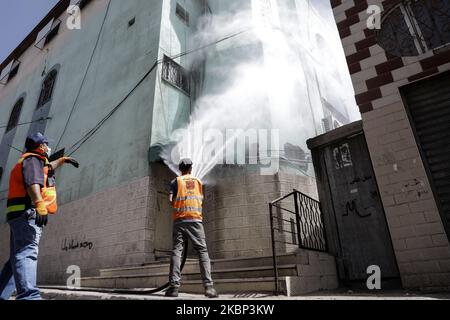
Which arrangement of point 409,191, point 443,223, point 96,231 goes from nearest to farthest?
point 443,223
point 409,191
point 96,231

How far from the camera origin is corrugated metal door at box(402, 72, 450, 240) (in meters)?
4.23

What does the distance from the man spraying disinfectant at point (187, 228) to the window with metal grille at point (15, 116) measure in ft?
53.9

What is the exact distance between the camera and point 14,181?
3.05 meters

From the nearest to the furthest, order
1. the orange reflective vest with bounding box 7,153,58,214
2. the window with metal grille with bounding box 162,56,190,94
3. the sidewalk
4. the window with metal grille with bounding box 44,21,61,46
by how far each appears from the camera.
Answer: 1. the orange reflective vest with bounding box 7,153,58,214
2. the sidewalk
3. the window with metal grille with bounding box 162,56,190,94
4. the window with metal grille with bounding box 44,21,61,46

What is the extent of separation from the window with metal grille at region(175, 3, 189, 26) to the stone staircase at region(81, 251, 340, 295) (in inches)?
378

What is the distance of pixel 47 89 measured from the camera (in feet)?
48.5

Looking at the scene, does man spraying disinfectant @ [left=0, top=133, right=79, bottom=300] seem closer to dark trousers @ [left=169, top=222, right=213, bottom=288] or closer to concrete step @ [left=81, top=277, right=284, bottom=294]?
dark trousers @ [left=169, top=222, right=213, bottom=288]

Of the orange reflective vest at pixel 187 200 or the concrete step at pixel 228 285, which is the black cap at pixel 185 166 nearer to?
the orange reflective vest at pixel 187 200

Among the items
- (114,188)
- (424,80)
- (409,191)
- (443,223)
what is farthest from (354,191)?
(114,188)

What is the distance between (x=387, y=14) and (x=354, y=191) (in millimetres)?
3348

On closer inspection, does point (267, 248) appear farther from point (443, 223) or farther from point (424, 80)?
point (424, 80)
